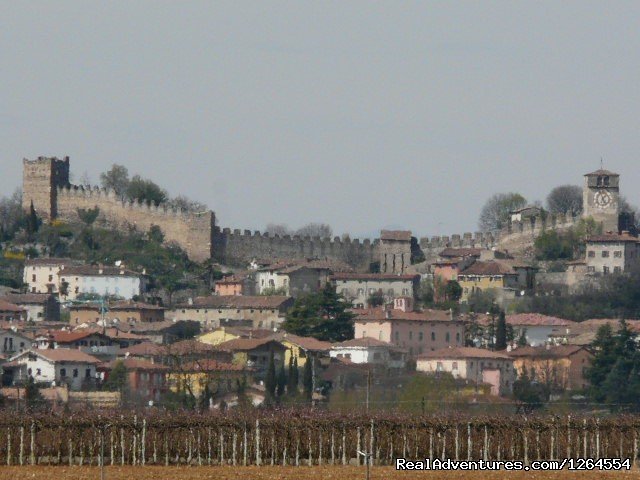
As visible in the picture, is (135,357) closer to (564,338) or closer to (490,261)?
(564,338)

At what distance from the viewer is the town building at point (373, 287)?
9394 cm

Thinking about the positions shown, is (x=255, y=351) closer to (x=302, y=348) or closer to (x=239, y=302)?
(x=302, y=348)

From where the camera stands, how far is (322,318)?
84.5 meters

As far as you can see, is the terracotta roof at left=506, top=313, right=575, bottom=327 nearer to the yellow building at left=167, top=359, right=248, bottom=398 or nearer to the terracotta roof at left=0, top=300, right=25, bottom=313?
the yellow building at left=167, top=359, right=248, bottom=398

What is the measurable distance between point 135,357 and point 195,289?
1898cm

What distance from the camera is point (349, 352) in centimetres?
7950

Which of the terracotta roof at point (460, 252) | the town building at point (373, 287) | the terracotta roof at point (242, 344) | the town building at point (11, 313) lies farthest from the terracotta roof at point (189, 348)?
the terracotta roof at point (460, 252)

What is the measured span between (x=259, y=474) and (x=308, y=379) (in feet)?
88.0

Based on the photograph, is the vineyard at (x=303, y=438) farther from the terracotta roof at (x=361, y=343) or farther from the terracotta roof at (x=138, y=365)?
the terracotta roof at (x=361, y=343)

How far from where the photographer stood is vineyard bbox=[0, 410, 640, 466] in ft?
164

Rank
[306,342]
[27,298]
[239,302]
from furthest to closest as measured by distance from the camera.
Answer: [27,298]
[239,302]
[306,342]

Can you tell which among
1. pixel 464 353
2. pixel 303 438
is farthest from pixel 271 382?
pixel 303 438

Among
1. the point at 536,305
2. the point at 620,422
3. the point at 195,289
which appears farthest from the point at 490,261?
the point at 620,422

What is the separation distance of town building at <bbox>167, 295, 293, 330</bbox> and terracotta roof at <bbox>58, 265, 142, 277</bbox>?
4.03 metres
